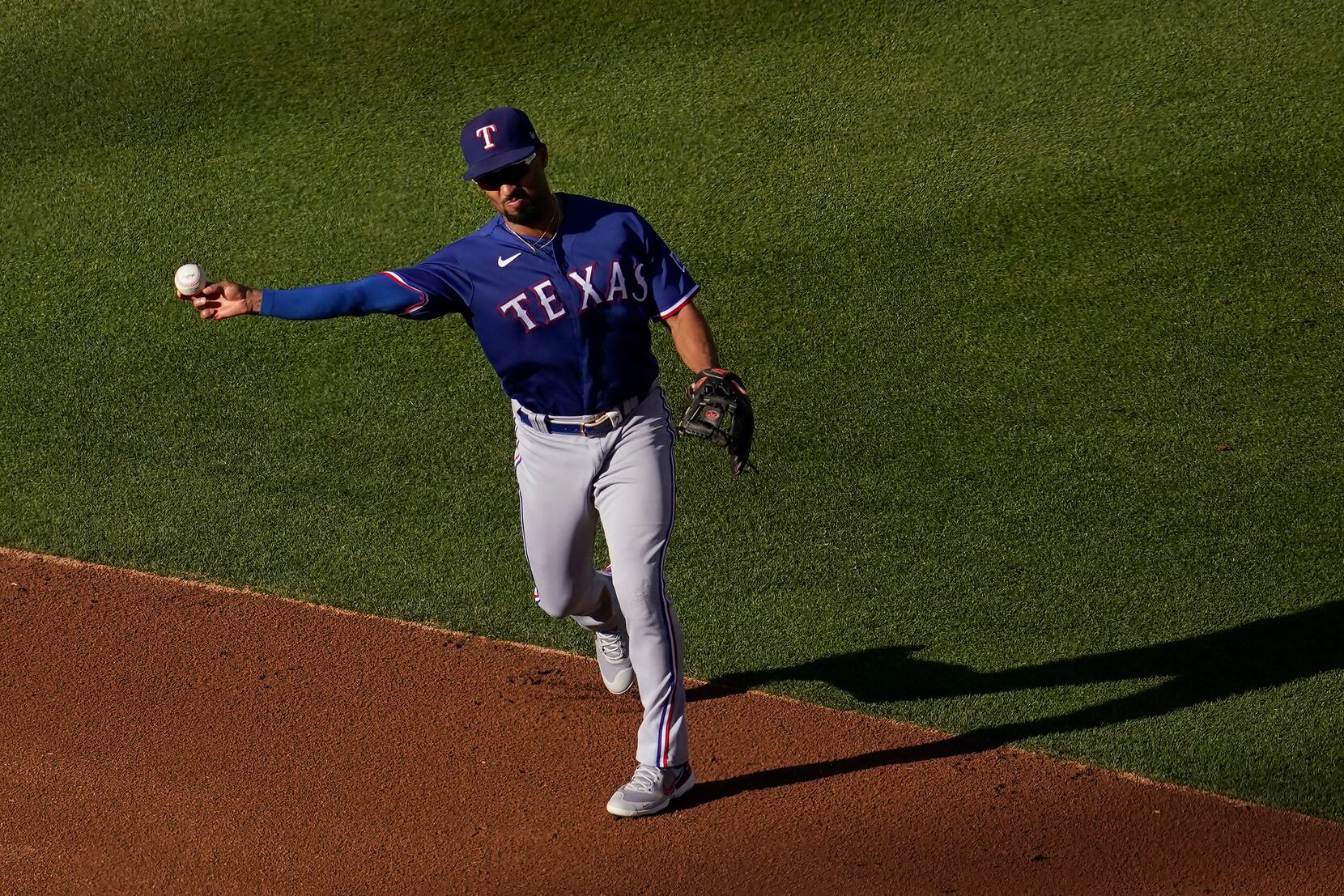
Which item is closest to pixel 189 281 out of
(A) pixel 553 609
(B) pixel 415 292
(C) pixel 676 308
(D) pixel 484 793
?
(B) pixel 415 292

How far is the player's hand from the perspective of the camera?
13.9 ft

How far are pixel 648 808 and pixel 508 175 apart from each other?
6.58 ft

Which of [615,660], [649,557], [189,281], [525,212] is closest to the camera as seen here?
[189,281]

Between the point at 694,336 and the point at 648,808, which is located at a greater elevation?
the point at 694,336

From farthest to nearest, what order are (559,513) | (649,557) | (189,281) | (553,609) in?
(553,609), (559,513), (649,557), (189,281)

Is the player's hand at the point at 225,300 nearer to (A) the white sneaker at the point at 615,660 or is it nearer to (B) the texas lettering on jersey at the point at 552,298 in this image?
(B) the texas lettering on jersey at the point at 552,298

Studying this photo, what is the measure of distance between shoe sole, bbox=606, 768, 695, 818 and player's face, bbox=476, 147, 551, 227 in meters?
1.83

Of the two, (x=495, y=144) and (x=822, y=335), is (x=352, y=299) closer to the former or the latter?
(x=495, y=144)

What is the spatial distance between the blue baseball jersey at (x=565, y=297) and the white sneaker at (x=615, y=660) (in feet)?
3.43

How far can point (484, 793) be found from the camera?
15.8 feet

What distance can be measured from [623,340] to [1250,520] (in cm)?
290

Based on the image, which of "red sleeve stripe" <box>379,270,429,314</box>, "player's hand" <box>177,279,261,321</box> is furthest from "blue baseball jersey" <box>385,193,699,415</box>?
"player's hand" <box>177,279,261,321</box>

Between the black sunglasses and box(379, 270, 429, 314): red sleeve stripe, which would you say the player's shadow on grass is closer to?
box(379, 270, 429, 314): red sleeve stripe

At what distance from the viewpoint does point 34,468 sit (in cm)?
640
